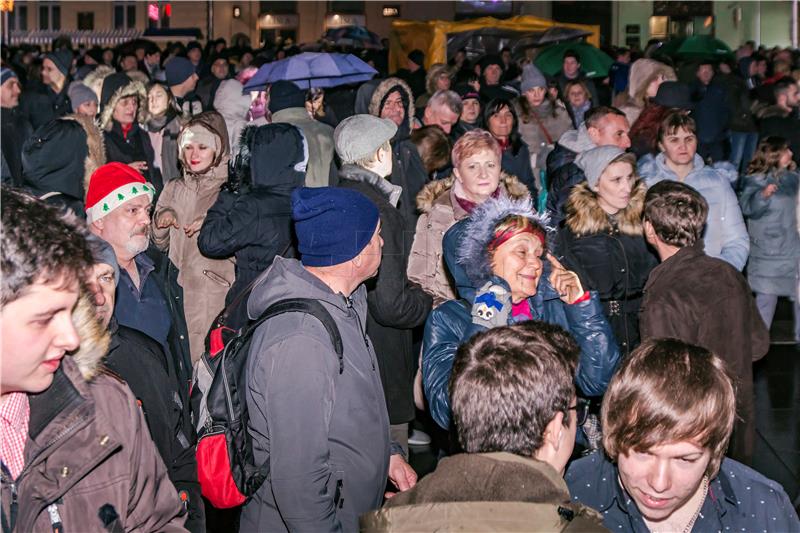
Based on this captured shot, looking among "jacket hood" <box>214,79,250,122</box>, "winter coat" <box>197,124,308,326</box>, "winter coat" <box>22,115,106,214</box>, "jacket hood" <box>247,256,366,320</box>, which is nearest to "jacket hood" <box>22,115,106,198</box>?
"winter coat" <box>22,115,106,214</box>

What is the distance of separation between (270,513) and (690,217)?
112 inches

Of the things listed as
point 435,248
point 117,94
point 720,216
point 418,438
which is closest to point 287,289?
point 435,248

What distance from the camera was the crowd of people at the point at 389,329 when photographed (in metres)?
2.63

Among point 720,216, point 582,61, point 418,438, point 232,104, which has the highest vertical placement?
point 582,61

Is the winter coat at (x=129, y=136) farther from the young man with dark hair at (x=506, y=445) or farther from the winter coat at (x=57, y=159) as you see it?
the young man with dark hair at (x=506, y=445)

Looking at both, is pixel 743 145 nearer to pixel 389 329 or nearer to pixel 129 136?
pixel 129 136

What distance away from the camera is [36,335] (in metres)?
2.50

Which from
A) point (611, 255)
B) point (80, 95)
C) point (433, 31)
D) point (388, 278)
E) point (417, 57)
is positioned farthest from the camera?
point (433, 31)

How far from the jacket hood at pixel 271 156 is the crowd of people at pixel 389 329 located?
1 centimetres

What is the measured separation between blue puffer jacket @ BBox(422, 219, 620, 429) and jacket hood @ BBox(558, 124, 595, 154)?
4.14 metres

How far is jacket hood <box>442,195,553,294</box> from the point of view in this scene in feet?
15.2

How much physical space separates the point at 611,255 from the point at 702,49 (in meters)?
14.6

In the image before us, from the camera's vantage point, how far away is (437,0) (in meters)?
45.3

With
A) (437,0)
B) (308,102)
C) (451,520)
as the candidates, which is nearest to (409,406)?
(451,520)
